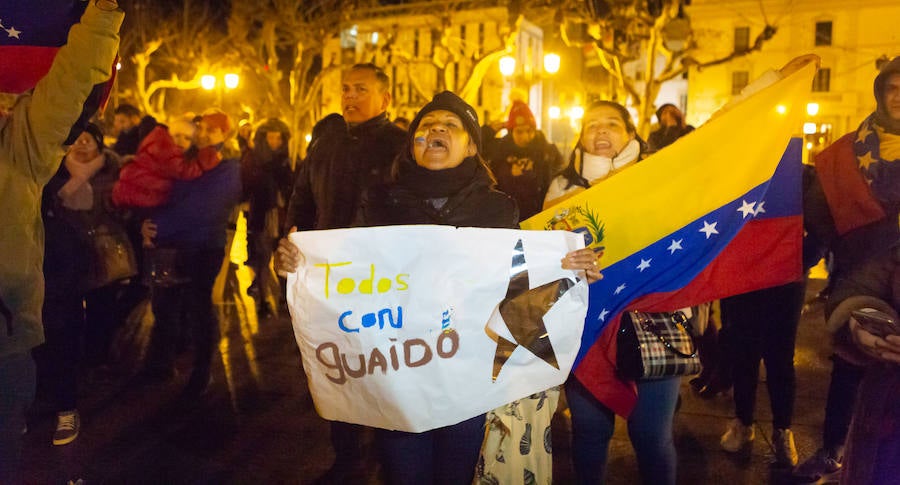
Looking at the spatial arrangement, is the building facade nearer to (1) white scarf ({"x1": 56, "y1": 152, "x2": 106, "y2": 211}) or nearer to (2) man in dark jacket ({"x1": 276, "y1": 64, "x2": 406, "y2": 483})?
(1) white scarf ({"x1": 56, "y1": 152, "x2": 106, "y2": 211})

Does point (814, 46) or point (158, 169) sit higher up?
point (814, 46)

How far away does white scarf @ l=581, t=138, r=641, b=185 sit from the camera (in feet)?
10.8

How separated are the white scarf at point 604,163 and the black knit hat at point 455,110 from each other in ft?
1.84

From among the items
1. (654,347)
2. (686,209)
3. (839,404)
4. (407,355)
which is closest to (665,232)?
(686,209)

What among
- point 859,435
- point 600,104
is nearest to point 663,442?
point 859,435

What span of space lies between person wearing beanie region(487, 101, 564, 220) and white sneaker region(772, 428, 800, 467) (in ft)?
9.11

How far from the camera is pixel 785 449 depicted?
4.16m

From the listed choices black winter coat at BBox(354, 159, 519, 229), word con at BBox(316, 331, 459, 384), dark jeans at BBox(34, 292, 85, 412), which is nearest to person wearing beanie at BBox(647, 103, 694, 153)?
black winter coat at BBox(354, 159, 519, 229)

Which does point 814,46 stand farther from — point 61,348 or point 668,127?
point 61,348

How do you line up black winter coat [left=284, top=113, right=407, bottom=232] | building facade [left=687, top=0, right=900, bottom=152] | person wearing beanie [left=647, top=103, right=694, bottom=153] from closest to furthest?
black winter coat [left=284, top=113, right=407, bottom=232]
person wearing beanie [left=647, top=103, right=694, bottom=153]
building facade [left=687, top=0, right=900, bottom=152]

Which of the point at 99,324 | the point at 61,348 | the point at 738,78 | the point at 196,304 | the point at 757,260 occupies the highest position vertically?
the point at 738,78

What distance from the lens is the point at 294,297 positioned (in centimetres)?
270

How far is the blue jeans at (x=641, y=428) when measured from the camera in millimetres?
3010

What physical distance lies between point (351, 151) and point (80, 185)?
2343 mm
